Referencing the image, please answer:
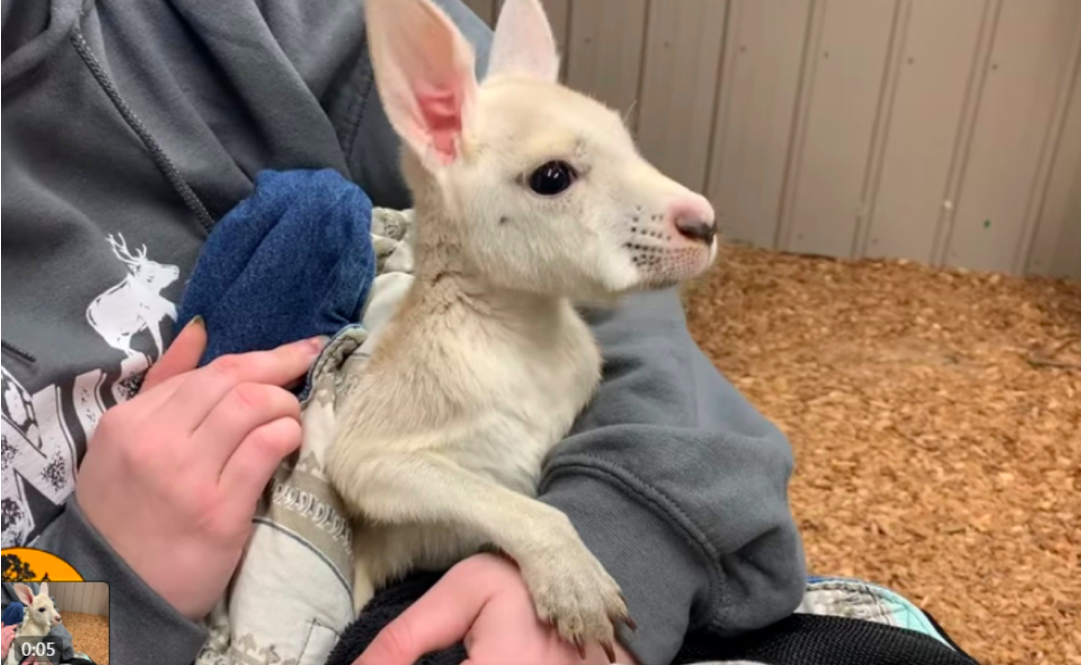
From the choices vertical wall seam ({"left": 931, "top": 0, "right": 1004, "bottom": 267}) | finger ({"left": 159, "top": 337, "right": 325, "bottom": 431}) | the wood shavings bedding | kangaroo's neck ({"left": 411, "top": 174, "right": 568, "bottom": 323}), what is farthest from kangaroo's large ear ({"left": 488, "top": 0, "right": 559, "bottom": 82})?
vertical wall seam ({"left": 931, "top": 0, "right": 1004, "bottom": 267})

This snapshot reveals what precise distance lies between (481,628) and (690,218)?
0.32 m

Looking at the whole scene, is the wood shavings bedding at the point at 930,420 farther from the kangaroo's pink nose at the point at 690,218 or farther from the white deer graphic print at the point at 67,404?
the white deer graphic print at the point at 67,404

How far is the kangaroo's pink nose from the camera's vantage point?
774 mm

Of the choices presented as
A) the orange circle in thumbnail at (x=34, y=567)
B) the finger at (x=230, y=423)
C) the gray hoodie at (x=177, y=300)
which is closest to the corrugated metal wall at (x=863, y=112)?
the gray hoodie at (x=177, y=300)

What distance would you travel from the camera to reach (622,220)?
31.0 inches

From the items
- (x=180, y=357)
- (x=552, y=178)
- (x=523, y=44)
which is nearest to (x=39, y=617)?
(x=180, y=357)

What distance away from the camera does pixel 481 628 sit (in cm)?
75

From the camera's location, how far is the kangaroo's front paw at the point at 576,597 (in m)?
0.73

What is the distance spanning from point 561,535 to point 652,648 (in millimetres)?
114

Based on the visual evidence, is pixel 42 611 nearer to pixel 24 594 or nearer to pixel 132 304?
pixel 24 594

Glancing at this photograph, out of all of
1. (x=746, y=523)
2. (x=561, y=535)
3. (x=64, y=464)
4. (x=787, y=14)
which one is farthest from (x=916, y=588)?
(x=787, y=14)

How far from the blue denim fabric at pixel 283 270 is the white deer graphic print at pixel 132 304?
2cm

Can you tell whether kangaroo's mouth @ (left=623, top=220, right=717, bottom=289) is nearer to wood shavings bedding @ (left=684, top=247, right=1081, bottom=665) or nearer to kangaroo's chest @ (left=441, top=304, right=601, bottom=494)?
kangaroo's chest @ (left=441, top=304, right=601, bottom=494)

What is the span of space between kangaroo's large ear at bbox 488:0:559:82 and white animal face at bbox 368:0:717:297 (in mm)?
79
